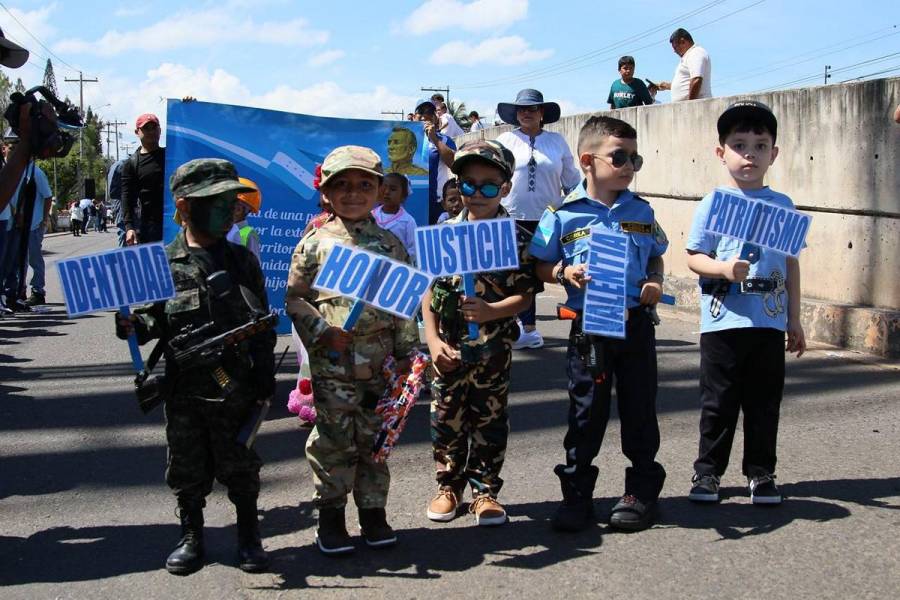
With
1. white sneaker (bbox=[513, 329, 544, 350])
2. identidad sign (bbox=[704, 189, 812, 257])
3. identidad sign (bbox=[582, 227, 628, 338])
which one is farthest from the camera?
white sneaker (bbox=[513, 329, 544, 350])

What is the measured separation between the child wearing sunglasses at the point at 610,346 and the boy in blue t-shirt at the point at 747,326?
35 centimetres

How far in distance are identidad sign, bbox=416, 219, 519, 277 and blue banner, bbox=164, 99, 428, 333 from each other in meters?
3.44

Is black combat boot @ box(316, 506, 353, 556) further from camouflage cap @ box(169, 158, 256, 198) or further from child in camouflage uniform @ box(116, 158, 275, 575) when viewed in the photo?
camouflage cap @ box(169, 158, 256, 198)

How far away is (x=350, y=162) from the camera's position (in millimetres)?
3672

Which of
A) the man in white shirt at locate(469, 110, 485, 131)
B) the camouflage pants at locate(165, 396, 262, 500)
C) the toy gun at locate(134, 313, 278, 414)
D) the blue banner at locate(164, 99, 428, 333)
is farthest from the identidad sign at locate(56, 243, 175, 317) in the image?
the man in white shirt at locate(469, 110, 485, 131)

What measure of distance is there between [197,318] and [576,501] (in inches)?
68.0

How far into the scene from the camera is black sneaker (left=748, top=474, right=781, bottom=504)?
4.12m

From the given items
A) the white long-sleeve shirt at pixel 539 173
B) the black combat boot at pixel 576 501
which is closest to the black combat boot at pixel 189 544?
the black combat boot at pixel 576 501

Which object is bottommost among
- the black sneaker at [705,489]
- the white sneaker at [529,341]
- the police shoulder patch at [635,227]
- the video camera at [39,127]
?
the black sneaker at [705,489]

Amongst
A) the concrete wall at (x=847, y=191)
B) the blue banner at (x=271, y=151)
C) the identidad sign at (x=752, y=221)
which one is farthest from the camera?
the concrete wall at (x=847, y=191)

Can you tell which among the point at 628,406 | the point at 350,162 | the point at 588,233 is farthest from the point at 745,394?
the point at 350,162

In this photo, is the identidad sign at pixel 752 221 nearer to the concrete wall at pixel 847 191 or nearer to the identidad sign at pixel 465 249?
the identidad sign at pixel 465 249

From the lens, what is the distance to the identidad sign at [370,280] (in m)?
3.46

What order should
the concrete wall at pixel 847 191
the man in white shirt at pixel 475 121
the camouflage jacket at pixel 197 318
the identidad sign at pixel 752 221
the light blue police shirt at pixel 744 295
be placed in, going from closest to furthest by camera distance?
the camouflage jacket at pixel 197 318 → the identidad sign at pixel 752 221 → the light blue police shirt at pixel 744 295 → the concrete wall at pixel 847 191 → the man in white shirt at pixel 475 121
